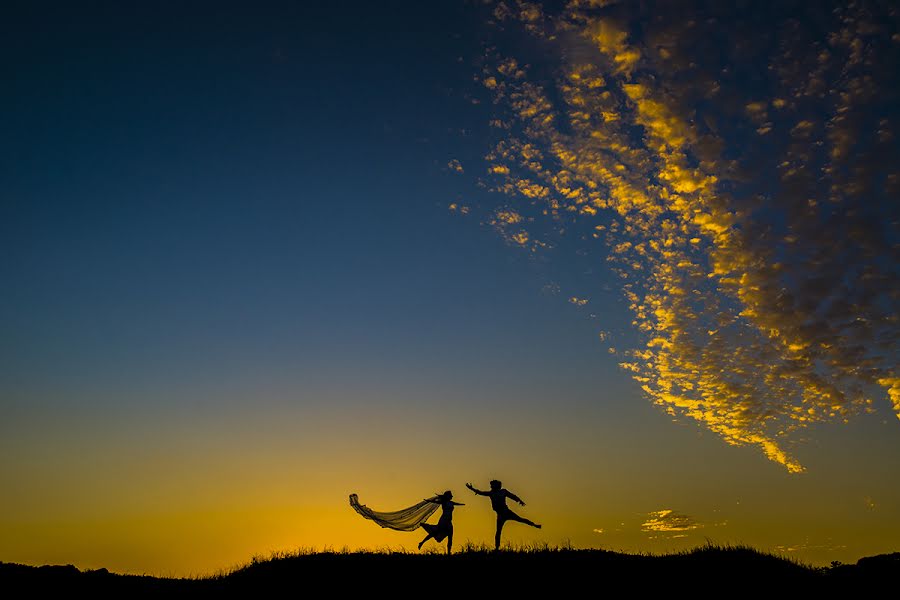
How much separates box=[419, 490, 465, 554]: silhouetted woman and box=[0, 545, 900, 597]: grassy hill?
1768 mm

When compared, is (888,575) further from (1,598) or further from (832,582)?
(1,598)

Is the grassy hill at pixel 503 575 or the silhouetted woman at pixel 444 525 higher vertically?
the silhouetted woman at pixel 444 525

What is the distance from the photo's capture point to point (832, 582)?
792 inches

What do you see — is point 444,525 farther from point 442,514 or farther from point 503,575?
point 503,575

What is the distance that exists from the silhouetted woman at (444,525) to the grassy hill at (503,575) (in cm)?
177

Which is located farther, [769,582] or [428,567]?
[428,567]

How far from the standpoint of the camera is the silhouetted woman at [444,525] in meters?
25.7

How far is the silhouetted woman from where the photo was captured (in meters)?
25.7

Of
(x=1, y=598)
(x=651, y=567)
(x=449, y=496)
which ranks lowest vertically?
(x=1, y=598)

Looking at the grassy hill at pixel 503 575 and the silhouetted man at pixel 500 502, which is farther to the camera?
the silhouetted man at pixel 500 502

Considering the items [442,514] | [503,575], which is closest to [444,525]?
[442,514]

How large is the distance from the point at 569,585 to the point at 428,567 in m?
5.22

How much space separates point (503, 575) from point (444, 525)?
5884 millimetres

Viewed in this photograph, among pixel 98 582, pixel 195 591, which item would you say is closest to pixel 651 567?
pixel 195 591
